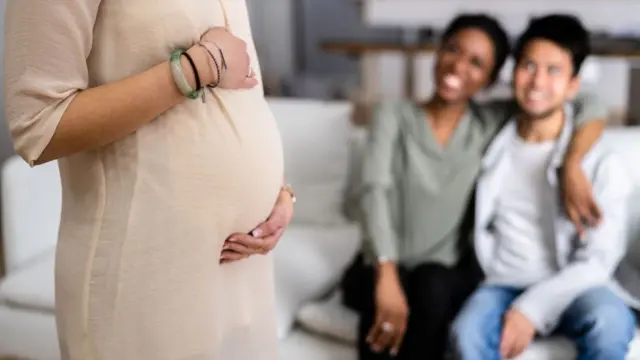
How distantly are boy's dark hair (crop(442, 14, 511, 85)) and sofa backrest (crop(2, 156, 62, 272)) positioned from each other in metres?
1.06

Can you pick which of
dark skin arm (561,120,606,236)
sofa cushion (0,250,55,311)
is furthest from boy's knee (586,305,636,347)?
sofa cushion (0,250,55,311)

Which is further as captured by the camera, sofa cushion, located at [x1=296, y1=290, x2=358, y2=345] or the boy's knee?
sofa cushion, located at [x1=296, y1=290, x2=358, y2=345]

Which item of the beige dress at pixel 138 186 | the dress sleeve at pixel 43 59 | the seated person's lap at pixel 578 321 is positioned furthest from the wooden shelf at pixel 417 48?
the dress sleeve at pixel 43 59

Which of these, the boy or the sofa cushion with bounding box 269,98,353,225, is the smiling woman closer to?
the boy

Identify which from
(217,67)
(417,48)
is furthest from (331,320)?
(417,48)

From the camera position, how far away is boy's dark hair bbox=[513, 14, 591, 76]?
164 cm

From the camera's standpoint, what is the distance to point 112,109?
2.66 ft

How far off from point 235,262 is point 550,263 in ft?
3.00

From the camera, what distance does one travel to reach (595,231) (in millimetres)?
1562

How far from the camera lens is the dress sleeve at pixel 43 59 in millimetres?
802

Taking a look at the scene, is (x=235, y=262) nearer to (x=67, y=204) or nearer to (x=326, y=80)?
(x=67, y=204)

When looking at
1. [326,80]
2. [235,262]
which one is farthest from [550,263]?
[326,80]

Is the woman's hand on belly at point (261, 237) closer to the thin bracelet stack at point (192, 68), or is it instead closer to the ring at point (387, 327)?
the thin bracelet stack at point (192, 68)

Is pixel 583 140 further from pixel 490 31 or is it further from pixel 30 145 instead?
pixel 30 145
